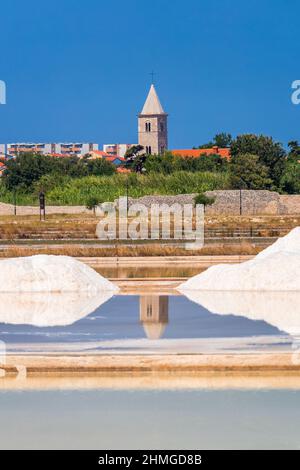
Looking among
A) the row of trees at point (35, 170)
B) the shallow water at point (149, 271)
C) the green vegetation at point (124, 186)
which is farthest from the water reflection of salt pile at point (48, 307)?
the row of trees at point (35, 170)

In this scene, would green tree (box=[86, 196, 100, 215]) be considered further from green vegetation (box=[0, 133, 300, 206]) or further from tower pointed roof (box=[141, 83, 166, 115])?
tower pointed roof (box=[141, 83, 166, 115])

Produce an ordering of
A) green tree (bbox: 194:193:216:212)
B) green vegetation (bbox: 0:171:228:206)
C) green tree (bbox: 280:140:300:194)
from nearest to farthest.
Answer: green tree (bbox: 194:193:216:212) < green vegetation (bbox: 0:171:228:206) < green tree (bbox: 280:140:300:194)

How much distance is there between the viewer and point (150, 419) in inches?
408

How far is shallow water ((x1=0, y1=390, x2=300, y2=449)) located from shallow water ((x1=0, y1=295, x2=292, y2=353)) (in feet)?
6.89

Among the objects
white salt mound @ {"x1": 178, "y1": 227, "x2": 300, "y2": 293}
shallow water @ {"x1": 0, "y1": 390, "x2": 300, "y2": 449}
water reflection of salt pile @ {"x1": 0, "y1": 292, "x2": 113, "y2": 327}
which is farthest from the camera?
white salt mound @ {"x1": 178, "y1": 227, "x2": 300, "y2": 293}

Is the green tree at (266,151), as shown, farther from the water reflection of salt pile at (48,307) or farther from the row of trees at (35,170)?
the water reflection of salt pile at (48,307)

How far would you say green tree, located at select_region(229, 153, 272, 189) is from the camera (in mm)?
62250

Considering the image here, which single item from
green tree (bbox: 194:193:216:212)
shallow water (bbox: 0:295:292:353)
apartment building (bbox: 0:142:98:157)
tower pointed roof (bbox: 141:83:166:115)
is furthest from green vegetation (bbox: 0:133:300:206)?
apartment building (bbox: 0:142:98:157)

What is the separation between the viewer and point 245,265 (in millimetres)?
19828

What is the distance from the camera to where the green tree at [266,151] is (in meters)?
65.7

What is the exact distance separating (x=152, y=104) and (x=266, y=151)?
188 feet

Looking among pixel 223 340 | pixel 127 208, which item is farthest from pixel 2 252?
pixel 127 208

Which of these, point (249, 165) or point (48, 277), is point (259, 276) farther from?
point (249, 165)
